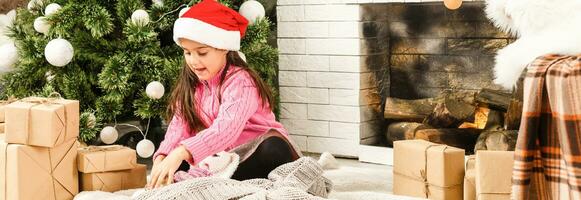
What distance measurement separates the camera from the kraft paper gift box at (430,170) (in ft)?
9.37

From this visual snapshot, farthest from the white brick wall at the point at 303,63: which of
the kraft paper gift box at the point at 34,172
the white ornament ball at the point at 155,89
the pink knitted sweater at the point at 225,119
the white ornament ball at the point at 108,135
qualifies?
the kraft paper gift box at the point at 34,172

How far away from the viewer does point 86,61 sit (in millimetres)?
3762

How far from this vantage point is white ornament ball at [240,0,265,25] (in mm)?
3684

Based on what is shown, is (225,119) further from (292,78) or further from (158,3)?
(292,78)

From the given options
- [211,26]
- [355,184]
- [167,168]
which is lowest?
[355,184]

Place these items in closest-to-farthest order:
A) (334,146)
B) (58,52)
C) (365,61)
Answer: (58,52), (365,61), (334,146)

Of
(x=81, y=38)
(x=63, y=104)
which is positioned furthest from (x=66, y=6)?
(x=63, y=104)

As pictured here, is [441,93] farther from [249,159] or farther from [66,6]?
[66,6]

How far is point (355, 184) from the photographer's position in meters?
3.33

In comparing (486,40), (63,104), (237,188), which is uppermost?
(486,40)

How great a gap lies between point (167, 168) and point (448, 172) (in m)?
0.88

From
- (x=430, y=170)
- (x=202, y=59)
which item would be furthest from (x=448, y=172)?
(x=202, y=59)

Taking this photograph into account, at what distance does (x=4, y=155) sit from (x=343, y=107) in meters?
1.61

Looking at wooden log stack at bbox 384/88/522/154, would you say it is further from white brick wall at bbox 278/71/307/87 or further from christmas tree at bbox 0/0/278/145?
christmas tree at bbox 0/0/278/145
